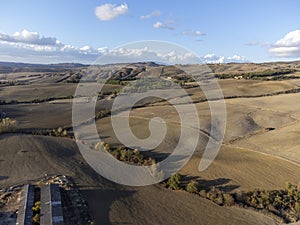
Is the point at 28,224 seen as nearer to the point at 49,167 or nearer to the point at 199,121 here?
the point at 49,167

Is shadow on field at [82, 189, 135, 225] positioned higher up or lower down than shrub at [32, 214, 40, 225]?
lower down

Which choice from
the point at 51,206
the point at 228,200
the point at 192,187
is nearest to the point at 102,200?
the point at 51,206

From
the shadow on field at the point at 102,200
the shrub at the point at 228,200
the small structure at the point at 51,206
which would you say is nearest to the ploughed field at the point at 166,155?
the shadow on field at the point at 102,200

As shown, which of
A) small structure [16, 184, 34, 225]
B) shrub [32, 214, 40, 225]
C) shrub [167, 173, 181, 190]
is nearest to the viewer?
shrub [32, 214, 40, 225]

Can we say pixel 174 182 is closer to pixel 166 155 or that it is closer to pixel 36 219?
pixel 166 155

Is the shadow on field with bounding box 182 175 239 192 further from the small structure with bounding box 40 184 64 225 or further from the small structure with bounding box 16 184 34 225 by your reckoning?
the small structure with bounding box 16 184 34 225

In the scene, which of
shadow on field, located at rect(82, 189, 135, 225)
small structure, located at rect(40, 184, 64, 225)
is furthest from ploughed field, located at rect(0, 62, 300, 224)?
small structure, located at rect(40, 184, 64, 225)
